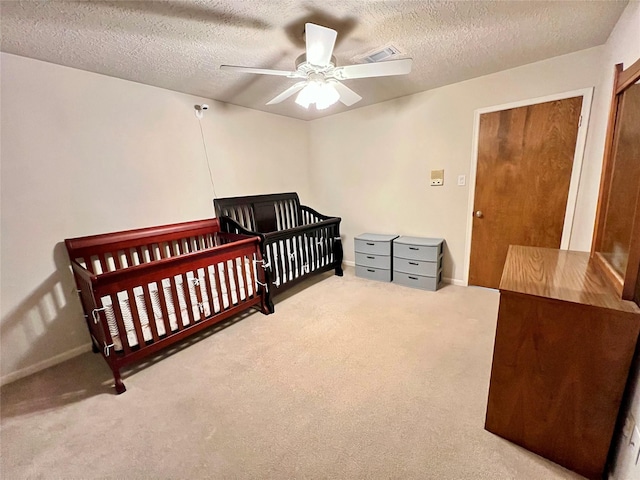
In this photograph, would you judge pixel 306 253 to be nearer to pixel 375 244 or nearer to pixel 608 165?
pixel 375 244

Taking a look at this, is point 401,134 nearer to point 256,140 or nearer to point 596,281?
point 256,140

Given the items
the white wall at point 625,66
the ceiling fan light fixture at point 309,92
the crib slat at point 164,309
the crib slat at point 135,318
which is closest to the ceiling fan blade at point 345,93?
the ceiling fan light fixture at point 309,92

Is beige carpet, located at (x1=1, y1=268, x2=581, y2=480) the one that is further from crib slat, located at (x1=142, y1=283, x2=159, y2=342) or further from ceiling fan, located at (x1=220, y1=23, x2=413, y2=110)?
ceiling fan, located at (x1=220, y1=23, x2=413, y2=110)

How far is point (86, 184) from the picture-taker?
86.4 inches

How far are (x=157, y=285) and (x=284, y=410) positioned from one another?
1246 millimetres

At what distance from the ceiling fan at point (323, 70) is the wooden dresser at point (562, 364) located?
4.84 feet

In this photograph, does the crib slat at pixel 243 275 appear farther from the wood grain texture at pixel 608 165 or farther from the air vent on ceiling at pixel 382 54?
the wood grain texture at pixel 608 165

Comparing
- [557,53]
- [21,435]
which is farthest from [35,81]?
[557,53]

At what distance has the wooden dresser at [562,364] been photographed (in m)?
1.04

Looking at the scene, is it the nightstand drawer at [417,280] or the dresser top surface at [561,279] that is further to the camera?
the nightstand drawer at [417,280]

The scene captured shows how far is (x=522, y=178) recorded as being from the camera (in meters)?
2.59

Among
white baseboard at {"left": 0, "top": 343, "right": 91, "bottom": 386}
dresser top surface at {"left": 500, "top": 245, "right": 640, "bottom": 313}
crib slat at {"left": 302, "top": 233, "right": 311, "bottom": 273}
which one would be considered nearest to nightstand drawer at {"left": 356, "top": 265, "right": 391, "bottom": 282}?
crib slat at {"left": 302, "top": 233, "right": 311, "bottom": 273}

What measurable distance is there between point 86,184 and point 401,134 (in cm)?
322

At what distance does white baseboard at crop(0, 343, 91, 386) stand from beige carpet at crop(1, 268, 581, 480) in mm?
75
